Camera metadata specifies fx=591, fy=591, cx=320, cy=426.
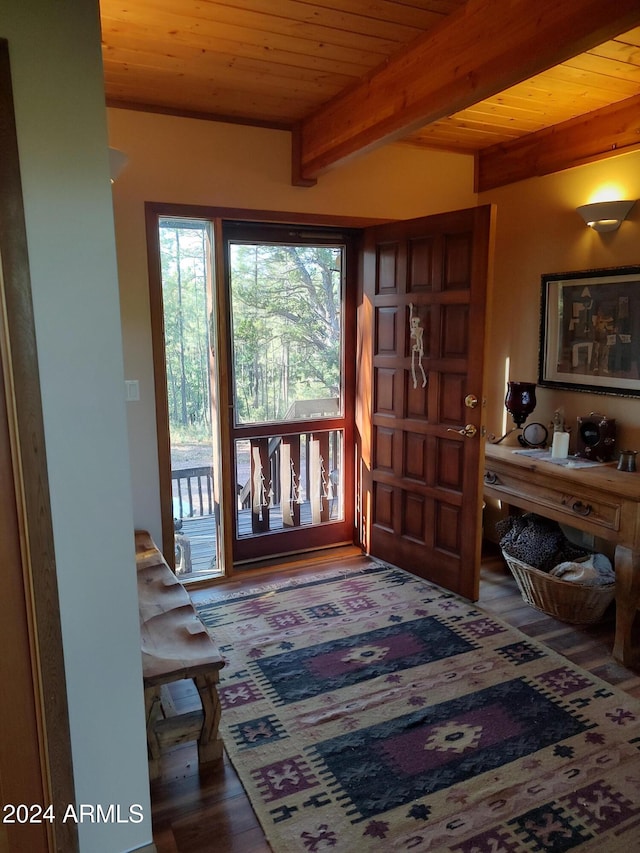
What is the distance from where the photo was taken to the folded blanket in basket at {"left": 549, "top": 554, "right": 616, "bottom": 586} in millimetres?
2816

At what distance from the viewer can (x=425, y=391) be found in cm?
324

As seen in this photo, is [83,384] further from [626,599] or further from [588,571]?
[588,571]

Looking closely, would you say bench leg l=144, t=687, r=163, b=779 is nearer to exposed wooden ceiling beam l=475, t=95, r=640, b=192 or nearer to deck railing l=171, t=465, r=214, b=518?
deck railing l=171, t=465, r=214, b=518

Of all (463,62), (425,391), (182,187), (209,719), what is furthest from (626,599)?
(182,187)

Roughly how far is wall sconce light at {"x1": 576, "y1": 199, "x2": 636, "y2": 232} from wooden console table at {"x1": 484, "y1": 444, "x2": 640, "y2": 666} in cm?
122

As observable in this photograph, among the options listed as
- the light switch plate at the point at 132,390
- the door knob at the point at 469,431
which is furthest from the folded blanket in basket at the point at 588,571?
the light switch plate at the point at 132,390

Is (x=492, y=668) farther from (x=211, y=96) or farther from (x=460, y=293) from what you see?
(x=211, y=96)

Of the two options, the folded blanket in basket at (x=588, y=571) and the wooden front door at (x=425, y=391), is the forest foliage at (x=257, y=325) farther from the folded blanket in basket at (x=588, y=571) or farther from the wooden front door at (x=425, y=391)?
the folded blanket in basket at (x=588, y=571)

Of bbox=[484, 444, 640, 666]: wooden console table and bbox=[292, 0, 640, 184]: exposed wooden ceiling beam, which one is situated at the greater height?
bbox=[292, 0, 640, 184]: exposed wooden ceiling beam

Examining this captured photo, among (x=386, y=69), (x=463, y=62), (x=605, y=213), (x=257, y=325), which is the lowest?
(x=257, y=325)

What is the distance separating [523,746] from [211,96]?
300 cm

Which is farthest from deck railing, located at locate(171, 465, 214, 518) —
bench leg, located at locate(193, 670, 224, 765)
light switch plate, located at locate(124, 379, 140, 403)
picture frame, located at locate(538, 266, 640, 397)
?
picture frame, located at locate(538, 266, 640, 397)

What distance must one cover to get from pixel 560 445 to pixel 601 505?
1.77 feet

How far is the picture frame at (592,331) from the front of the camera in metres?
2.96
